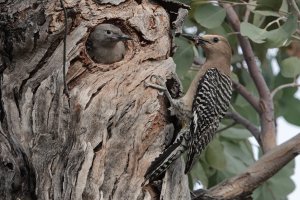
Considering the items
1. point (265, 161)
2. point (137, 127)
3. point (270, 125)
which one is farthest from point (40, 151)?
point (270, 125)

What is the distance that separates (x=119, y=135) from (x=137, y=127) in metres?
0.13

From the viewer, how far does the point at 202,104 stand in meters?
6.34

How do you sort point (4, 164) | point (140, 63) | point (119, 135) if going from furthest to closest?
point (140, 63)
point (119, 135)
point (4, 164)

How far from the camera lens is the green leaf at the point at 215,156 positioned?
691 centimetres

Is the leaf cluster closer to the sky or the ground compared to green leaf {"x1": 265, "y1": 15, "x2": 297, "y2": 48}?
closer to the ground

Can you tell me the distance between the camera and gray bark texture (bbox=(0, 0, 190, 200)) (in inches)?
200

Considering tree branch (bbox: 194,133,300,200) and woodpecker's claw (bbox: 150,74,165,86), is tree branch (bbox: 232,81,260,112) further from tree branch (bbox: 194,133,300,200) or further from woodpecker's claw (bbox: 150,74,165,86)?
woodpecker's claw (bbox: 150,74,165,86)

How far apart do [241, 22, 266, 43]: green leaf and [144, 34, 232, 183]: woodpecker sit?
0.47 metres

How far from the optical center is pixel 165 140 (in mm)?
5566

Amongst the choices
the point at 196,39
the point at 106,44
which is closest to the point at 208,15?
the point at 196,39

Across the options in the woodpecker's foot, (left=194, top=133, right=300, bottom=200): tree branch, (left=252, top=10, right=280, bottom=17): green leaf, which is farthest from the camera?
(left=252, top=10, right=280, bottom=17): green leaf

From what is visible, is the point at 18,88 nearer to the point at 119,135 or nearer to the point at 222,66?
the point at 119,135

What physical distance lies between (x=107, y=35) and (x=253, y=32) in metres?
0.92

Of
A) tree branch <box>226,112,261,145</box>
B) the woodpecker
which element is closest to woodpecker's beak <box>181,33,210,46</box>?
the woodpecker
